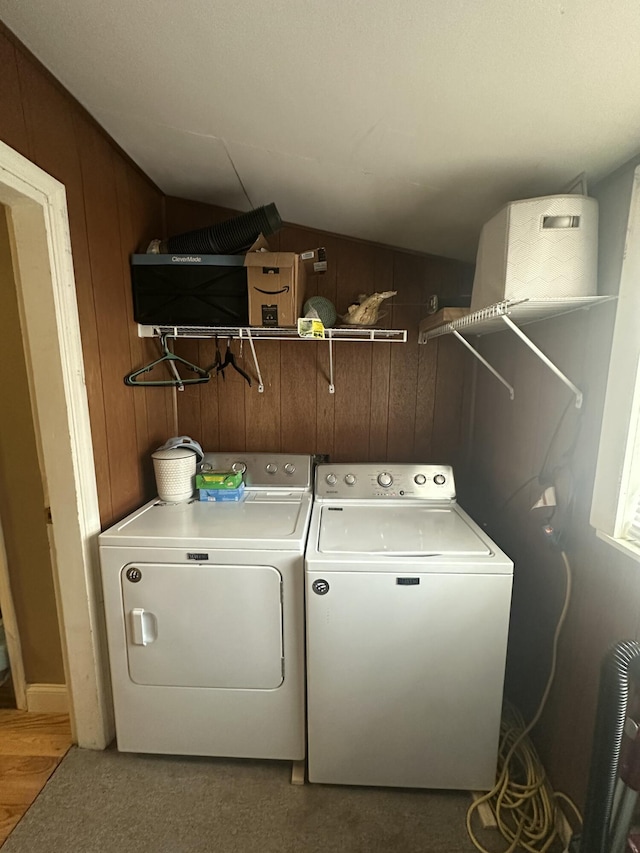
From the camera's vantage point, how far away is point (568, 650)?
4.38ft

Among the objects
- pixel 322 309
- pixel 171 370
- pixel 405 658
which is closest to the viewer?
pixel 405 658

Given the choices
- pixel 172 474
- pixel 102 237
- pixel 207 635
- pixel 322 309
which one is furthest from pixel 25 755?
pixel 322 309

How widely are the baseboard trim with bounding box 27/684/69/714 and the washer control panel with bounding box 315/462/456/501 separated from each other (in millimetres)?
1467

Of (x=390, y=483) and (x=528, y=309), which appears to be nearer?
(x=528, y=309)

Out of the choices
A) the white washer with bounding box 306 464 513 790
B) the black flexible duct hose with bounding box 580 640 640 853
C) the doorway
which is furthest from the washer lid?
the doorway

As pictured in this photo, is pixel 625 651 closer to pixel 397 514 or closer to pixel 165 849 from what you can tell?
pixel 397 514

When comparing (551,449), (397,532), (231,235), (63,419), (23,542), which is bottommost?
(23,542)

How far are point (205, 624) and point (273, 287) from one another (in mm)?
1344

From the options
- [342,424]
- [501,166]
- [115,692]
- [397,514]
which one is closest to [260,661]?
[115,692]

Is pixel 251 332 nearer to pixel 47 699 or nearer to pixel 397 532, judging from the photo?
pixel 397 532

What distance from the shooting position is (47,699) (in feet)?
5.97

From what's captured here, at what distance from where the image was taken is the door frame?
4.17 ft

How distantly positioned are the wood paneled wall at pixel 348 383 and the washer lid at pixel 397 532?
0.49 metres

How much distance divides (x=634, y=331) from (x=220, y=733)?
1.90 m
